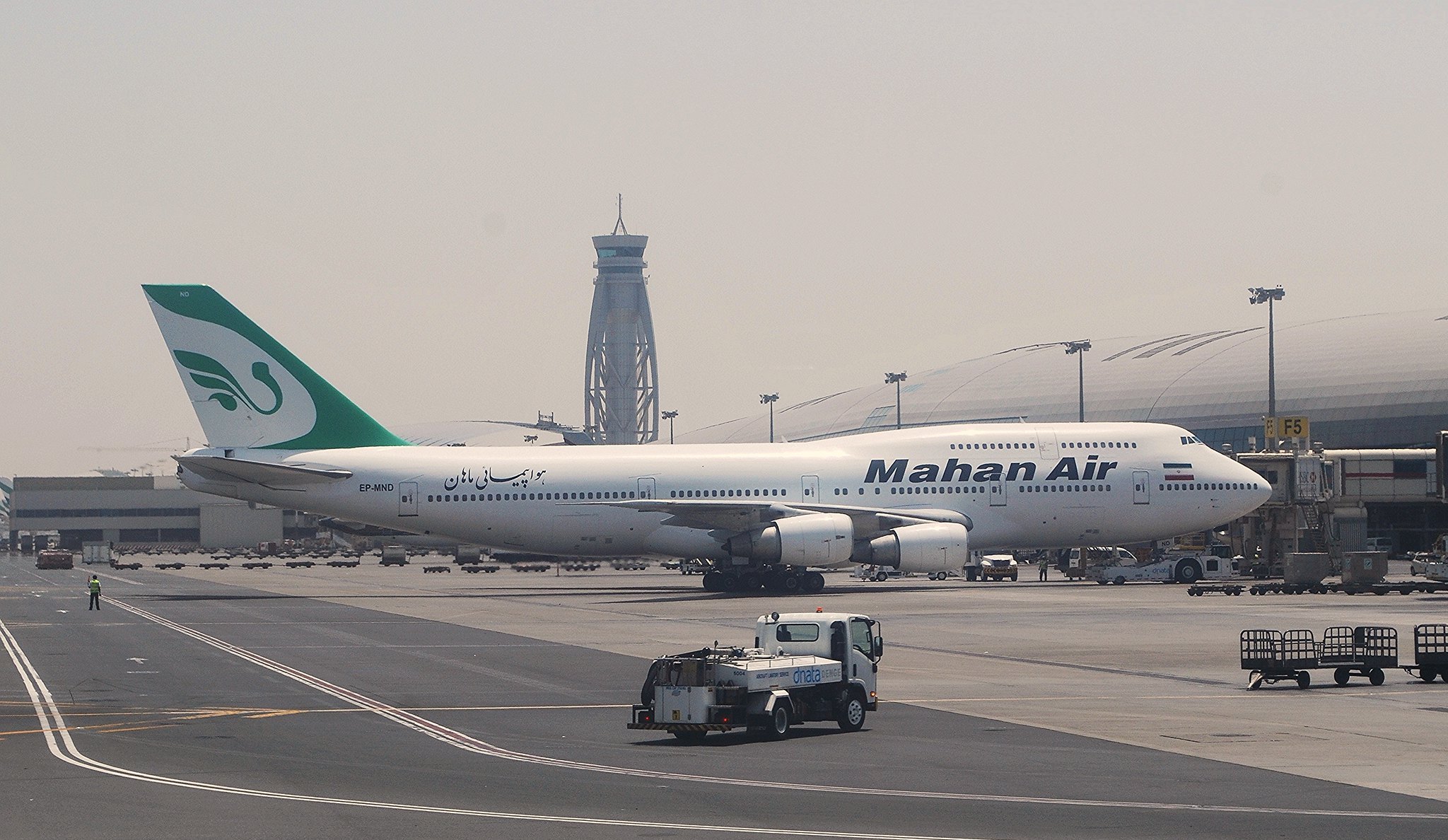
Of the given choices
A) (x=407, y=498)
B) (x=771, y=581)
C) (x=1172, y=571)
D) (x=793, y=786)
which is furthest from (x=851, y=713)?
(x=1172, y=571)

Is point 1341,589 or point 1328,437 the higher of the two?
point 1328,437

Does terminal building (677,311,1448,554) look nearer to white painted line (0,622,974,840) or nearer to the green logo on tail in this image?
the green logo on tail

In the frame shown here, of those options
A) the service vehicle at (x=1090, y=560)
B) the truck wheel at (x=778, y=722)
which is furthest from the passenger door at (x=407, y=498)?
the truck wheel at (x=778, y=722)

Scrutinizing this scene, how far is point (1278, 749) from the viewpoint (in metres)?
23.5

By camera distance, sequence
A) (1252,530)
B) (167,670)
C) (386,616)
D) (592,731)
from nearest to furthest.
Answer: (592,731), (167,670), (386,616), (1252,530)

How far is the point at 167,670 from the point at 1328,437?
10355 centimetres

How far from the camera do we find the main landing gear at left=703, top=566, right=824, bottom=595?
219ft

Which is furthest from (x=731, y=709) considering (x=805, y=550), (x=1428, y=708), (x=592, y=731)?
(x=805, y=550)

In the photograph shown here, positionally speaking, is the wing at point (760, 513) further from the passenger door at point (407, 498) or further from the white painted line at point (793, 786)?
the white painted line at point (793, 786)

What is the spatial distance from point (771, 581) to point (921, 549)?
6675 millimetres

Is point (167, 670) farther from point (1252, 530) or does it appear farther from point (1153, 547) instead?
point (1153, 547)

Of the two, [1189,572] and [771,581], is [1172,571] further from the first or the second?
[771,581]

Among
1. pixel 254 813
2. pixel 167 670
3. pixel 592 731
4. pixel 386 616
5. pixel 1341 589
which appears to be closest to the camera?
pixel 254 813

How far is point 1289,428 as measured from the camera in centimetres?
8881
